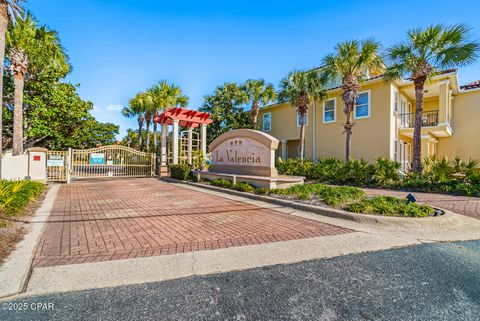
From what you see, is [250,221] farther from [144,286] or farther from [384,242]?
[144,286]

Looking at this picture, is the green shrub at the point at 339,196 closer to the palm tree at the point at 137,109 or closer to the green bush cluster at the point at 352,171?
the green bush cluster at the point at 352,171

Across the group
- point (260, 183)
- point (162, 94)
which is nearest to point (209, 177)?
point (260, 183)

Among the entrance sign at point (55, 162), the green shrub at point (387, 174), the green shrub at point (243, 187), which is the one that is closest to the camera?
the green shrub at point (243, 187)

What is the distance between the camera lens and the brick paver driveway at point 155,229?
3924 mm

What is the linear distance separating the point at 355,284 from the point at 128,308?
252 cm

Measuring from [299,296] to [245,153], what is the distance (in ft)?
28.9

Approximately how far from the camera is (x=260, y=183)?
980cm

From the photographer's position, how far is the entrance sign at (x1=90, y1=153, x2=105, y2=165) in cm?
1548

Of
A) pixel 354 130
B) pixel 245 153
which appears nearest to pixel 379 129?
pixel 354 130

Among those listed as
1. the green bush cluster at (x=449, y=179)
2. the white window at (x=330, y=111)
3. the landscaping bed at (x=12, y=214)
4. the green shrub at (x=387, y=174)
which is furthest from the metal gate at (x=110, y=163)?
the green bush cluster at (x=449, y=179)

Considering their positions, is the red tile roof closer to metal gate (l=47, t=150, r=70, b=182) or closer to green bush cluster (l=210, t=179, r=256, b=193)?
green bush cluster (l=210, t=179, r=256, b=193)

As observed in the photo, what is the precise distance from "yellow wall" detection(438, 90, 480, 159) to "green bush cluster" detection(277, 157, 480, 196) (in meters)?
7.04

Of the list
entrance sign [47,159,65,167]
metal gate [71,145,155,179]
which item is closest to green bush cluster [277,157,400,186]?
metal gate [71,145,155,179]

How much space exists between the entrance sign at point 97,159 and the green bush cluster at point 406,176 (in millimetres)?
12987
